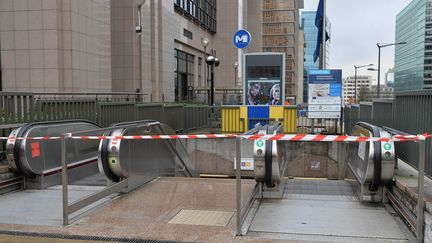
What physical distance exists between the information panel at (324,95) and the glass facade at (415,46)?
36243mm

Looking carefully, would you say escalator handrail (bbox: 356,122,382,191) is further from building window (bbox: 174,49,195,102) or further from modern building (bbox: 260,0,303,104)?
modern building (bbox: 260,0,303,104)

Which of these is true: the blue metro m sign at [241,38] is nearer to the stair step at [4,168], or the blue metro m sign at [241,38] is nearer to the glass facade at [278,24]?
the stair step at [4,168]

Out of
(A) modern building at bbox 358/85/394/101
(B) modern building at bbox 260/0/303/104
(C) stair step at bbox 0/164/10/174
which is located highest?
(B) modern building at bbox 260/0/303/104

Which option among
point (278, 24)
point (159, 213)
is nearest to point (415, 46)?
point (278, 24)

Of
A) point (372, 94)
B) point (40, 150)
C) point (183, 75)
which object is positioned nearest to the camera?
point (40, 150)

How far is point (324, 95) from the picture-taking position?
1455 centimetres

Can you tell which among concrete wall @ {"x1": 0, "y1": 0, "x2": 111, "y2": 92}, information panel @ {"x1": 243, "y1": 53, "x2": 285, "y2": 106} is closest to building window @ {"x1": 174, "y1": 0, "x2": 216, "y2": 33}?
concrete wall @ {"x1": 0, "y1": 0, "x2": 111, "y2": 92}

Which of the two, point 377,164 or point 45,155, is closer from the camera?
point 377,164

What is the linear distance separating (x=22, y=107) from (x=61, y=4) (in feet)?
36.9

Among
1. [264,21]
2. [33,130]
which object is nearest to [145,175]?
[33,130]

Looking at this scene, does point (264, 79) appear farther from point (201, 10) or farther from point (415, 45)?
point (415, 45)

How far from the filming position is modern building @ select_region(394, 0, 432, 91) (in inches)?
1839

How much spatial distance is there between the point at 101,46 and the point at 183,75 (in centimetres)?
2357

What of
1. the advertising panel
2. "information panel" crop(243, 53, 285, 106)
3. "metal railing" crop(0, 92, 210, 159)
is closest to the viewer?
"metal railing" crop(0, 92, 210, 159)
